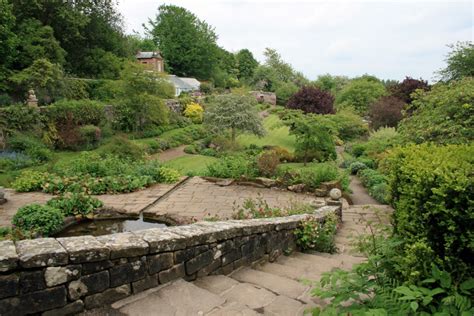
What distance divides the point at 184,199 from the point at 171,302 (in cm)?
647

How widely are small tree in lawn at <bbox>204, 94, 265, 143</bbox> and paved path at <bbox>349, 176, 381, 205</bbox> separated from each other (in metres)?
8.55

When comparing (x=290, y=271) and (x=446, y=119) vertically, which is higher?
(x=446, y=119)

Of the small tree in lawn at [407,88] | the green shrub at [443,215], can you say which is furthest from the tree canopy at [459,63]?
the green shrub at [443,215]

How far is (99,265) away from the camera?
2439mm

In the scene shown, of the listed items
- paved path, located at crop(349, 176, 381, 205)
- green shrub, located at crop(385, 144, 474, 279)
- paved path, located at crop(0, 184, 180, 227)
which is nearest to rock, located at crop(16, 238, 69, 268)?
green shrub, located at crop(385, 144, 474, 279)

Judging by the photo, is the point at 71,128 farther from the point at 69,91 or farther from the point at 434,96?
Result: the point at 434,96

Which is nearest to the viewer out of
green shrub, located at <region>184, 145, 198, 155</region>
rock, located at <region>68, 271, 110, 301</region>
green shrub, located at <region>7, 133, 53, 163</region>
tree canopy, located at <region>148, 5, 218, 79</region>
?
rock, located at <region>68, 271, 110, 301</region>

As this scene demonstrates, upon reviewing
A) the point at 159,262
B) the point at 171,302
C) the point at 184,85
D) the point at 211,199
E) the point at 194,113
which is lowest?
the point at 211,199

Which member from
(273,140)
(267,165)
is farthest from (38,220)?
(273,140)

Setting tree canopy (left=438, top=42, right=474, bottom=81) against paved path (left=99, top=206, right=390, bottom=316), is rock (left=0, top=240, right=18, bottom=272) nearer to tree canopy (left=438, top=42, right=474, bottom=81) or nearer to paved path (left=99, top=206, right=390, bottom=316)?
paved path (left=99, top=206, right=390, bottom=316)

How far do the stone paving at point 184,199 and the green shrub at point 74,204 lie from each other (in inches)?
20.0

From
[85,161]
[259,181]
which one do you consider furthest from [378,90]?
[85,161]

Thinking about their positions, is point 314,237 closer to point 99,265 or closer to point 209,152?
point 99,265

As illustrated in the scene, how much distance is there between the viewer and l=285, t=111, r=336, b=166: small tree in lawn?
1702 cm
